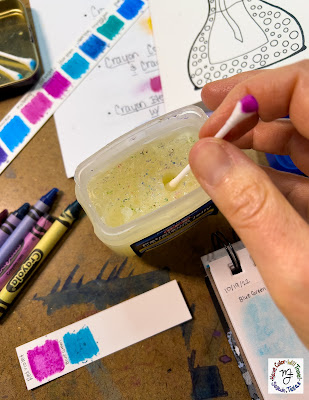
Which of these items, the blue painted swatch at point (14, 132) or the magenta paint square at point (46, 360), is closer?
the magenta paint square at point (46, 360)

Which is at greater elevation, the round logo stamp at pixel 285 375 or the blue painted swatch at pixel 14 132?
the blue painted swatch at pixel 14 132

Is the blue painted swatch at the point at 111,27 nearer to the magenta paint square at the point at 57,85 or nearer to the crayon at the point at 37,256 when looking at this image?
the magenta paint square at the point at 57,85

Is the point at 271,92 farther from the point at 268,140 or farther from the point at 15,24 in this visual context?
the point at 15,24

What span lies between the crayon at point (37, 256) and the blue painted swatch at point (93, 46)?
0.31 metres

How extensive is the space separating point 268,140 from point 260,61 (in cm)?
19

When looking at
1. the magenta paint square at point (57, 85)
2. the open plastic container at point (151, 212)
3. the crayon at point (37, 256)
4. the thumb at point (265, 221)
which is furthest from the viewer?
the magenta paint square at point (57, 85)

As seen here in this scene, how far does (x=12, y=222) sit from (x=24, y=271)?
89mm

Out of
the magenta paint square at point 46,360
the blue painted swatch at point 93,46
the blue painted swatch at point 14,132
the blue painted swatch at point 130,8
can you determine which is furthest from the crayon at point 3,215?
the blue painted swatch at point 130,8

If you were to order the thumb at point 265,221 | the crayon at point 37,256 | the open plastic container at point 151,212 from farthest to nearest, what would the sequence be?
1. the crayon at point 37,256
2. the open plastic container at point 151,212
3. the thumb at point 265,221

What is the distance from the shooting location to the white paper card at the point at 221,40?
2.15ft

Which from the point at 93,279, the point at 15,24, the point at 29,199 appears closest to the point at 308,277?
the point at 93,279

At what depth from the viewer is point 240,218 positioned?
374mm

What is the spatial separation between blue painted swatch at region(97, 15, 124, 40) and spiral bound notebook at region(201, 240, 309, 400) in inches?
18.9

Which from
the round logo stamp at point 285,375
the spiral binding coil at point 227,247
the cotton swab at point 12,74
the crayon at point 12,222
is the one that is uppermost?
the cotton swab at point 12,74
